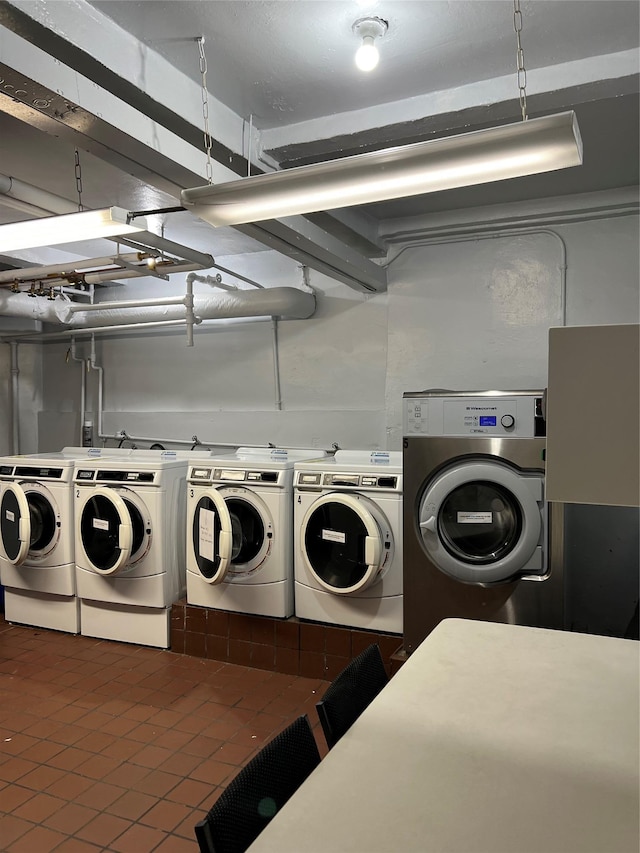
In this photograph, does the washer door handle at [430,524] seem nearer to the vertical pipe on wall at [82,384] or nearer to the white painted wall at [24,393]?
the vertical pipe on wall at [82,384]

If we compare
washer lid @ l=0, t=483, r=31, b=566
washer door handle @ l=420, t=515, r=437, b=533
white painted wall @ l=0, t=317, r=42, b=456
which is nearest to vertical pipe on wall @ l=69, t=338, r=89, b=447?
white painted wall @ l=0, t=317, r=42, b=456

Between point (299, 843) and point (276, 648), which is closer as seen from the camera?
point (299, 843)

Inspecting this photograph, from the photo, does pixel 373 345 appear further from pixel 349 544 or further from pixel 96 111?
pixel 96 111

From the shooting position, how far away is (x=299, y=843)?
1137mm

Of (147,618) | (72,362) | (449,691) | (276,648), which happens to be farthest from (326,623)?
(72,362)

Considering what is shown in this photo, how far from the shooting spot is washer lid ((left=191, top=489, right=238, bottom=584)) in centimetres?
405

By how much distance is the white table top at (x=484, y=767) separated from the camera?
1.17 meters

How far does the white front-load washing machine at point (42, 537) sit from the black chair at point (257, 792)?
12.0 ft

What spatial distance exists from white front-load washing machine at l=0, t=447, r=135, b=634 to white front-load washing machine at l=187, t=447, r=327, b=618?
108 cm

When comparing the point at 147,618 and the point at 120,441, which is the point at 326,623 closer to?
the point at 147,618

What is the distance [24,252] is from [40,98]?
3424 millimetres

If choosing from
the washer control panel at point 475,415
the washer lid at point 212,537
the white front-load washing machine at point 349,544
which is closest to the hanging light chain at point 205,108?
the washer control panel at point 475,415

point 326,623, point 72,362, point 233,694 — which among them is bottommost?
point 233,694

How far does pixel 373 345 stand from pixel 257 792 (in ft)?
13.7
